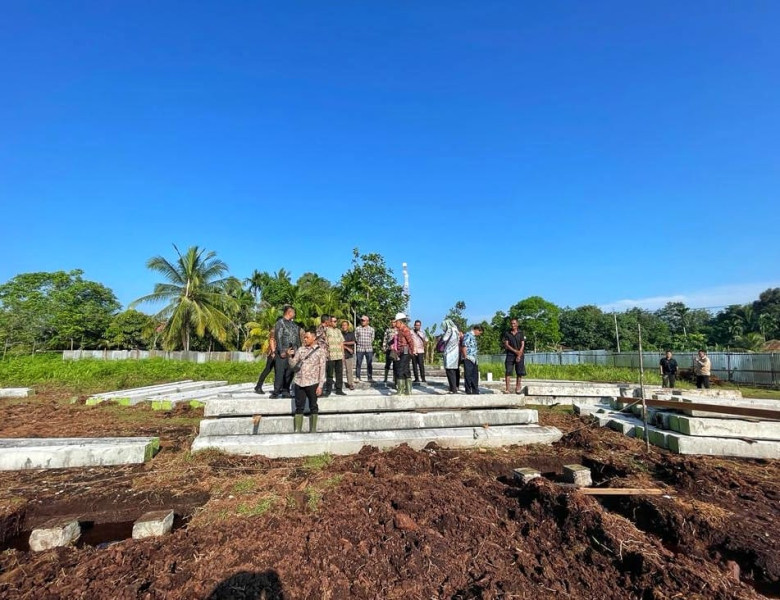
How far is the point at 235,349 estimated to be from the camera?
4159 cm

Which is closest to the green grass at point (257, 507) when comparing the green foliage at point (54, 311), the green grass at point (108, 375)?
the green grass at point (108, 375)

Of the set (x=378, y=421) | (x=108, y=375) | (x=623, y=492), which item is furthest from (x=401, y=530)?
(x=108, y=375)

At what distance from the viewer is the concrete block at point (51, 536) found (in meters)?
3.79

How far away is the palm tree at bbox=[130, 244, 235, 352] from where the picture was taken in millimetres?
29109

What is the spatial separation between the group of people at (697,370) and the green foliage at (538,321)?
124ft

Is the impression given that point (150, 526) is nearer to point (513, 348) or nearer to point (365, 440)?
point (365, 440)

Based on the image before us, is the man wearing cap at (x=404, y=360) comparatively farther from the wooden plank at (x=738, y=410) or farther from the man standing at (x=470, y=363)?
the wooden plank at (x=738, y=410)

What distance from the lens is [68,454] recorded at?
6117 mm

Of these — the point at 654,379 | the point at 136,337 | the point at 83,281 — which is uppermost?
the point at 83,281

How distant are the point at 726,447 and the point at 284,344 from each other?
757 cm

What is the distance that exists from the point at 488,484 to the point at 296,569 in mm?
2705

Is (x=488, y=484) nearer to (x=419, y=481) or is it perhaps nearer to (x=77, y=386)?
(x=419, y=481)

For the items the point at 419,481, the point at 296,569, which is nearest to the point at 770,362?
the point at 419,481

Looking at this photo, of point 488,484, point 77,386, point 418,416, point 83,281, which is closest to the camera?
point 488,484
